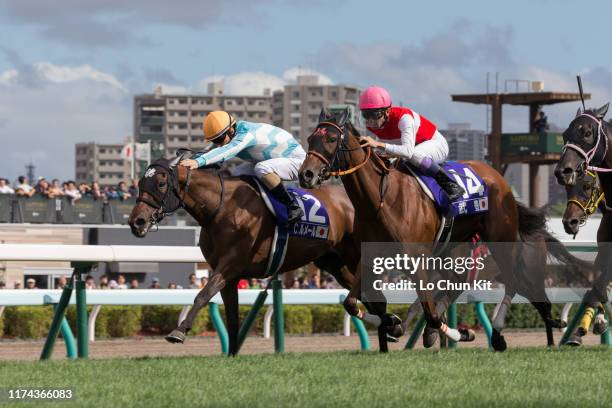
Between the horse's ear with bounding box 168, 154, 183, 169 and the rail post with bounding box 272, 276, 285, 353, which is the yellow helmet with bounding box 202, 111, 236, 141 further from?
the rail post with bounding box 272, 276, 285, 353

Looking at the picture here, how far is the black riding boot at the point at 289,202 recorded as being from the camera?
7691mm

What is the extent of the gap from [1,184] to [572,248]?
17.6m

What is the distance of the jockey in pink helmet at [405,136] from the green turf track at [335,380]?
1.27 metres

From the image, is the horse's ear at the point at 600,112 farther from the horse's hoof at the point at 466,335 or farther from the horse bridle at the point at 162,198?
the horse bridle at the point at 162,198

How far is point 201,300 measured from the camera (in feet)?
23.4

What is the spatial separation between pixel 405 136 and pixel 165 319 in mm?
9305

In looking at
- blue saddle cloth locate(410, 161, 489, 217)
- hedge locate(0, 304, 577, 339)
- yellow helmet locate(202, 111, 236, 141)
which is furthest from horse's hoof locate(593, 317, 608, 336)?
hedge locate(0, 304, 577, 339)

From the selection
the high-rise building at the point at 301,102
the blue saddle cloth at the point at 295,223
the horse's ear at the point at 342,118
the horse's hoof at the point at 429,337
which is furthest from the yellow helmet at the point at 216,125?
the high-rise building at the point at 301,102

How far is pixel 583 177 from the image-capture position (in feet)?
23.5

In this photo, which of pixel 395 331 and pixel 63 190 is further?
pixel 63 190

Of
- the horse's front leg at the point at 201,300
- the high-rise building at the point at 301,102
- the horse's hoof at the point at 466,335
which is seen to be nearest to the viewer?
the horse's front leg at the point at 201,300

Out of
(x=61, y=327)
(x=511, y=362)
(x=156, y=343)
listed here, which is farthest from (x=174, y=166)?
(x=156, y=343)

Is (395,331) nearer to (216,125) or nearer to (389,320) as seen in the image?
(389,320)

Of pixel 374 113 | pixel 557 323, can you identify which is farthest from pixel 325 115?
pixel 557 323
